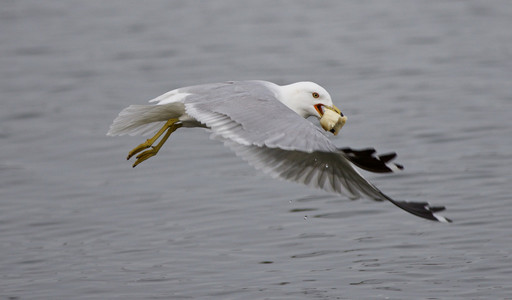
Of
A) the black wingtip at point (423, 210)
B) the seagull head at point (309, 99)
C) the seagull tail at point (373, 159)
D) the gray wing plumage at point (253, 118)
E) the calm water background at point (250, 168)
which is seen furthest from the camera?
the calm water background at point (250, 168)

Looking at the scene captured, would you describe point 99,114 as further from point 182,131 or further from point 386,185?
point 386,185

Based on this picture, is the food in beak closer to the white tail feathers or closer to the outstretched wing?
the outstretched wing

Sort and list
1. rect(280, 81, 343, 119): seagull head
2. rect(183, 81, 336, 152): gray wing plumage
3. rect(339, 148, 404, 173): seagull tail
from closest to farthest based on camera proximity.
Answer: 1. rect(339, 148, 404, 173): seagull tail
2. rect(183, 81, 336, 152): gray wing plumage
3. rect(280, 81, 343, 119): seagull head

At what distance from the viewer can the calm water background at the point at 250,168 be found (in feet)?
24.4

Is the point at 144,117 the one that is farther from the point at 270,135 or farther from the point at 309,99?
the point at 270,135

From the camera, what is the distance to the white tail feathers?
7.13 metres

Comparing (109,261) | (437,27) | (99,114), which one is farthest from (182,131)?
(437,27)

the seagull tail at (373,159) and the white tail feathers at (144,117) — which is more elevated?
the seagull tail at (373,159)

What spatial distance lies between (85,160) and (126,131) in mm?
3231

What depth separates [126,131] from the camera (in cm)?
752

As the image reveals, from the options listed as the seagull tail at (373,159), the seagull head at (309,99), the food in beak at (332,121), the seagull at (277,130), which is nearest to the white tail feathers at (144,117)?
the seagull at (277,130)

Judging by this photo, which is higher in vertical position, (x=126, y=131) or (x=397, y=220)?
(x=126, y=131)

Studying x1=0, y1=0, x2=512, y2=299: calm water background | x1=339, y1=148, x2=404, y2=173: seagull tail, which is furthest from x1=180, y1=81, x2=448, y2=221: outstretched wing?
x1=0, y1=0, x2=512, y2=299: calm water background

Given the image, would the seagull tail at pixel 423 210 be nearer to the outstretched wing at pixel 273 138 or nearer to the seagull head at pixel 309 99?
the outstretched wing at pixel 273 138
